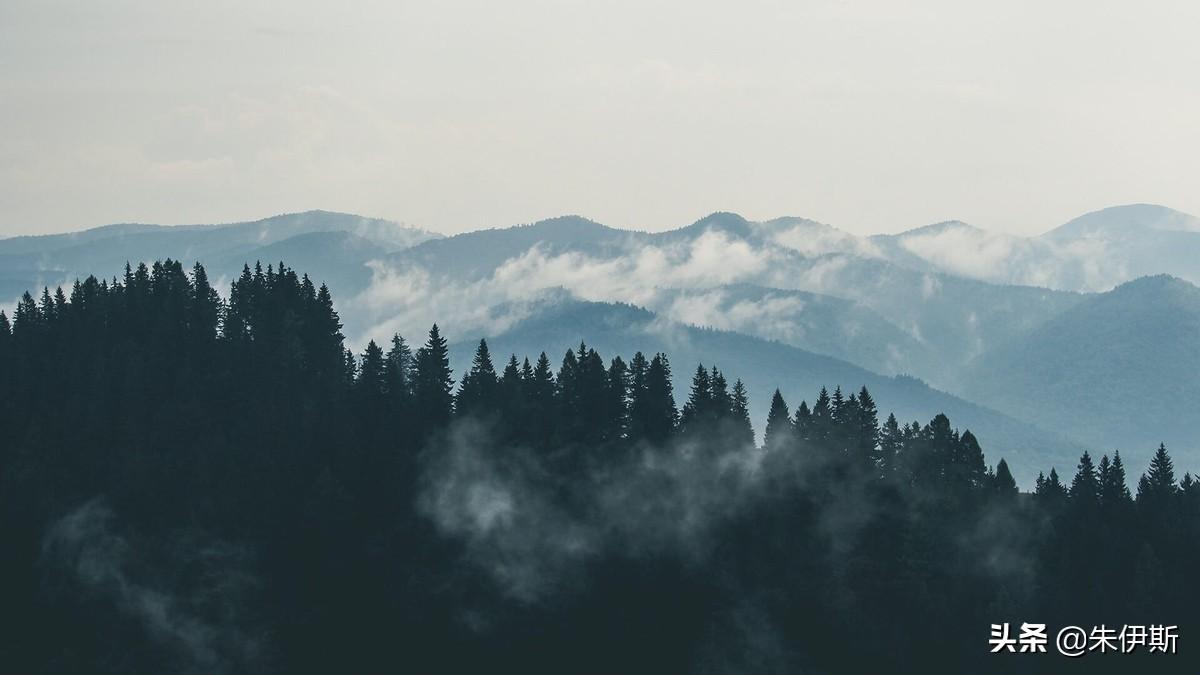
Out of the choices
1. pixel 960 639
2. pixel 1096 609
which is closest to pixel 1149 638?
pixel 1096 609

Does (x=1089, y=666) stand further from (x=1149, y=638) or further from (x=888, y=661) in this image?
(x=888, y=661)

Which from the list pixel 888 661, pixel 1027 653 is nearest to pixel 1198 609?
pixel 1027 653

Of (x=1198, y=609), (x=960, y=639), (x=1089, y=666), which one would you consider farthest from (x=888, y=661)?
(x=1198, y=609)

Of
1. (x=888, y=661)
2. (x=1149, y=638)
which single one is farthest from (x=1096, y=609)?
(x=888, y=661)

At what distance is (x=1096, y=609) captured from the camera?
654ft

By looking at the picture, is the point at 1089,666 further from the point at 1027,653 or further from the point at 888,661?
the point at 888,661

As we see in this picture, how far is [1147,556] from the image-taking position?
650ft

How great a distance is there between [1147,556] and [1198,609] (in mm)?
8105

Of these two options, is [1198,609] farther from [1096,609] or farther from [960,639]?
[960,639]

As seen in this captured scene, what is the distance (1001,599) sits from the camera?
199m

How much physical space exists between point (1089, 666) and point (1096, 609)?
894 centimetres

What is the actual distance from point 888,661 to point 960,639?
27.2 ft

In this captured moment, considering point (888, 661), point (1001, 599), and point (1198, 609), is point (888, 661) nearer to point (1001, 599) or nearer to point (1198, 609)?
point (1001, 599)

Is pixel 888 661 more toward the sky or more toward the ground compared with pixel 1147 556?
more toward the ground
